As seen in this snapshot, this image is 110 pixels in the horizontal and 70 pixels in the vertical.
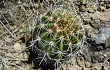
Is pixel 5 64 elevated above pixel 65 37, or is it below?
below

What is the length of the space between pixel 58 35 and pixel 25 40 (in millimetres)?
789

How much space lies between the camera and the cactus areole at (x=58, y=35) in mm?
2961

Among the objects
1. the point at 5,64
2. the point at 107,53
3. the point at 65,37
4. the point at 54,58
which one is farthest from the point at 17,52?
the point at 107,53

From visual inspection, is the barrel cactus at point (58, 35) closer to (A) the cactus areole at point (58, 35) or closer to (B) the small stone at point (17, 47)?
(A) the cactus areole at point (58, 35)

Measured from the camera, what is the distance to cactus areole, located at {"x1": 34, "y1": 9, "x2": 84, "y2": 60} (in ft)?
9.71

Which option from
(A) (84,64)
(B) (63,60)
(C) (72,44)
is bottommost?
(A) (84,64)

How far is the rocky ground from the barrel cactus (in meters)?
0.42

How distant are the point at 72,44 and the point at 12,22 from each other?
1117mm

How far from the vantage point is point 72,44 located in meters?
3.01

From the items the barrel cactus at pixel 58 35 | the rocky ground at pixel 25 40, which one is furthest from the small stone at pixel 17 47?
the barrel cactus at pixel 58 35

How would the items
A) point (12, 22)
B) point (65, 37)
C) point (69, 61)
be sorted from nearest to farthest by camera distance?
point (65, 37) < point (69, 61) < point (12, 22)

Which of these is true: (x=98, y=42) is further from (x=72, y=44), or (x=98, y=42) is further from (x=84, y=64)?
(x=72, y=44)

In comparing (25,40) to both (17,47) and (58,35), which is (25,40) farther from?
(58,35)

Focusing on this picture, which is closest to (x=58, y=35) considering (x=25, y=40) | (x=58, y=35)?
(x=58, y=35)
